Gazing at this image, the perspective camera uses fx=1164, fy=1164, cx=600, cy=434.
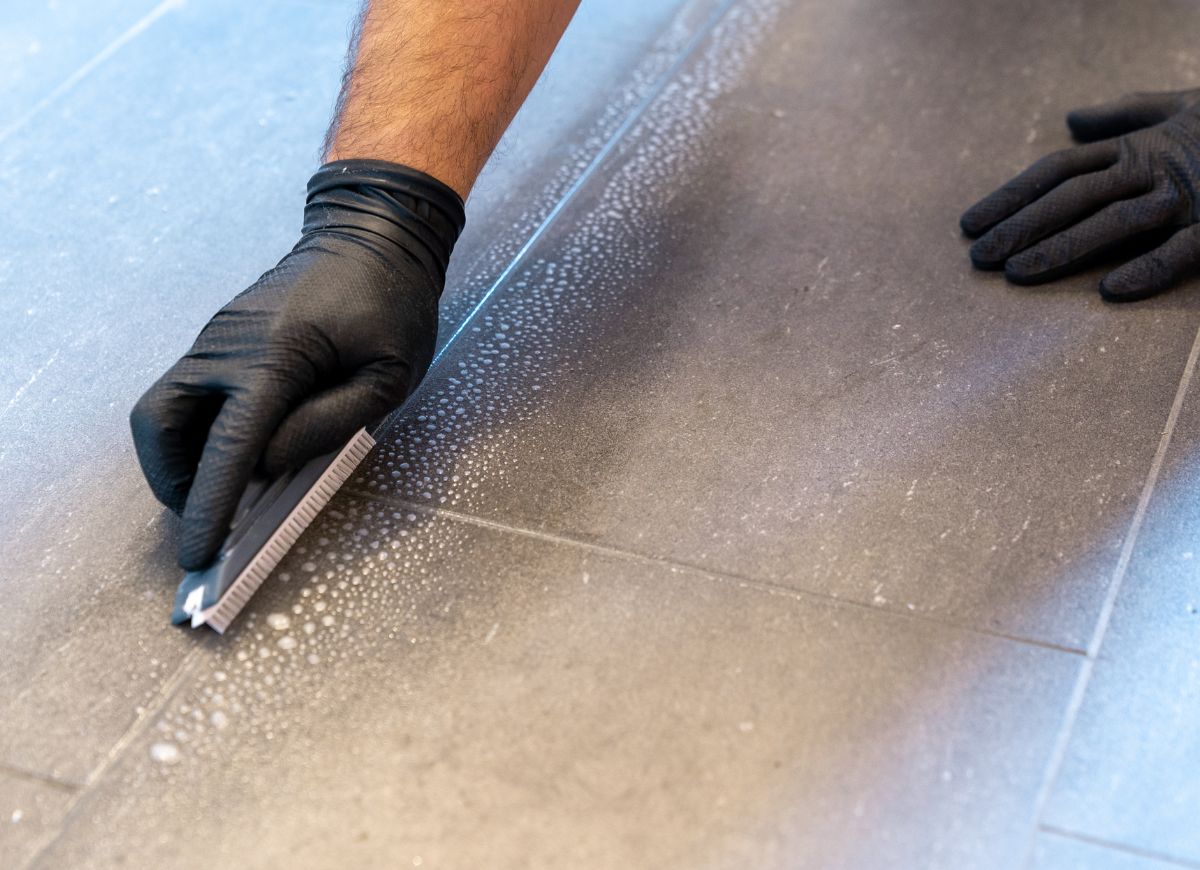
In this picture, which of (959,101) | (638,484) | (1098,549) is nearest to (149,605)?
(638,484)

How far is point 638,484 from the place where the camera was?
1173 mm

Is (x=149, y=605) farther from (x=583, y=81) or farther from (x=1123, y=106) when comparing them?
(x=1123, y=106)

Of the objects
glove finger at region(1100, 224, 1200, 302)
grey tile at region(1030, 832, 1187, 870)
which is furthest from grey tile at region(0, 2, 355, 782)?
glove finger at region(1100, 224, 1200, 302)

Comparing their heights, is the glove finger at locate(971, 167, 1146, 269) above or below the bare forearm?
below

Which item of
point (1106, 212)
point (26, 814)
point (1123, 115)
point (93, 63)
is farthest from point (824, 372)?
point (93, 63)

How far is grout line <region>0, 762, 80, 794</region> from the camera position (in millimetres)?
953

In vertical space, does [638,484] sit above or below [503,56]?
below

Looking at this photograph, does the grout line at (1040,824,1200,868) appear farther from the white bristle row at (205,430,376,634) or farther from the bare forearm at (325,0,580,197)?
the bare forearm at (325,0,580,197)

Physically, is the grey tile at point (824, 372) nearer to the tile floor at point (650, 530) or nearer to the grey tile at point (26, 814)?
the tile floor at point (650, 530)

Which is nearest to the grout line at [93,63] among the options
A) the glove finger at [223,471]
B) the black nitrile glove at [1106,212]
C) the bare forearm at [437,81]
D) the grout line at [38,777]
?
the bare forearm at [437,81]

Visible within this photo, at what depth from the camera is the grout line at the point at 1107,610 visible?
0.92 meters

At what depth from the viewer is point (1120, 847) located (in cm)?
89

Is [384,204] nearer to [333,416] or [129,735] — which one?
[333,416]

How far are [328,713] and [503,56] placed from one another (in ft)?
2.44
